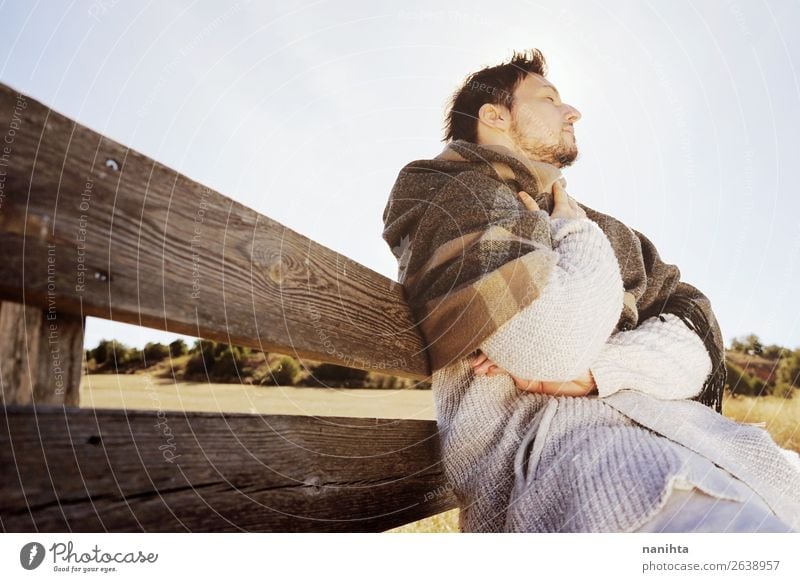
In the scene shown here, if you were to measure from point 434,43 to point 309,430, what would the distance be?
0.63m

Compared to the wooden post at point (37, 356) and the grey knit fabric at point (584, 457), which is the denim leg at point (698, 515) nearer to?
the grey knit fabric at point (584, 457)

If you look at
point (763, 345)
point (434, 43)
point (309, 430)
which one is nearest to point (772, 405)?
point (763, 345)

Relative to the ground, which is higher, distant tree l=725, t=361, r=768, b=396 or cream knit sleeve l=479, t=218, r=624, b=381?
cream knit sleeve l=479, t=218, r=624, b=381

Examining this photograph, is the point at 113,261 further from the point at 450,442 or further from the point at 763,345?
the point at 763,345

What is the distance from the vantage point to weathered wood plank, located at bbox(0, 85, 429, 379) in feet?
1.22

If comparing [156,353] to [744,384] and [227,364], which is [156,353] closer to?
[227,364]

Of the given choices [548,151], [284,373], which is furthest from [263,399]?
[548,151]

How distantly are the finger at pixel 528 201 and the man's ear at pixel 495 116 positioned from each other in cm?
15

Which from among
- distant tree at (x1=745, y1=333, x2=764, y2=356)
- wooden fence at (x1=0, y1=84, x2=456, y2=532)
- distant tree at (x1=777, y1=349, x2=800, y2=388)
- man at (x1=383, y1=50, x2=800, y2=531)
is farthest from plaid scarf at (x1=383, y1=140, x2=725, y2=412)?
distant tree at (x1=777, y1=349, x2=800, y2=388)

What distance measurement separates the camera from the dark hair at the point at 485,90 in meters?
0.93

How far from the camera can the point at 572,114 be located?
92 centimetres

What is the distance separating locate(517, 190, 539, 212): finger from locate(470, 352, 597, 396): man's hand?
19cm

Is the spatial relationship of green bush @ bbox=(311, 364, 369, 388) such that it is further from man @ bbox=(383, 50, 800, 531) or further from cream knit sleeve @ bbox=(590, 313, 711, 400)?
cream knit sleeve @ bbox=(590, 313, 711, 400)
